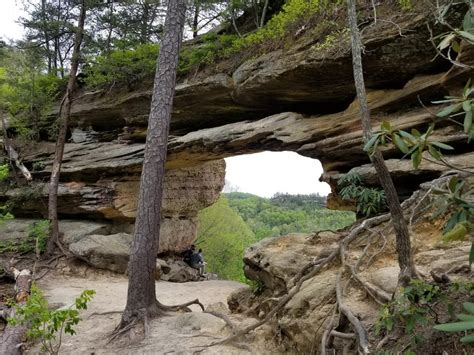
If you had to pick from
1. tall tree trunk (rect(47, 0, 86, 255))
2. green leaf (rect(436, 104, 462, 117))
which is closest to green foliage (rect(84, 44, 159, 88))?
tall tree trunk (rect(47, 0, 86, 255))

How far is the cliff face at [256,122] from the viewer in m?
6.20

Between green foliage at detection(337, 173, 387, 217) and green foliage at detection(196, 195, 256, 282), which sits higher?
green foliage at detection(337, 173, 387, 217)

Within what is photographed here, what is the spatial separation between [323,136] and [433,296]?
540 cm

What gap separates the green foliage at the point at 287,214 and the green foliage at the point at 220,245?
24.4 feet

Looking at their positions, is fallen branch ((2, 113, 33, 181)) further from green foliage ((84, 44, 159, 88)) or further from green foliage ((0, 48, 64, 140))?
green foliage ((84, 44, 159, 88))

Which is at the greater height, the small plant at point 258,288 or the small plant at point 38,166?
the small plant at point 38,166

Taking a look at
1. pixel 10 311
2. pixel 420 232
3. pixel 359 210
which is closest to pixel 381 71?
pixel 359 210

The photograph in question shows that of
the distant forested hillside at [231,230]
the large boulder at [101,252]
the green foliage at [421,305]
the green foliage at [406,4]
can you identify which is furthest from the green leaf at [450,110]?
the distant forested hillside at [231,230]

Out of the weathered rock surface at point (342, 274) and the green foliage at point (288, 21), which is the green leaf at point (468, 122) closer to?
the weathered rock surface at point (342, 274)

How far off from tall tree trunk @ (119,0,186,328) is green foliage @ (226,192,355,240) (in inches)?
1163

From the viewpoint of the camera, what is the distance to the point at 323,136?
7578mm

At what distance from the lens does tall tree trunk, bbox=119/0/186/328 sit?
5.50m

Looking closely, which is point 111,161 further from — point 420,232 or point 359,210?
point 420,232

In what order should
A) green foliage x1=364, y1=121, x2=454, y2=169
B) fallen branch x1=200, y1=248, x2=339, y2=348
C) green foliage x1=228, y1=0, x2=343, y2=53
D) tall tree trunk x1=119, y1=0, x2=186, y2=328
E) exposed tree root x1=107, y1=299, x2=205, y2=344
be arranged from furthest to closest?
green foliage x1=228, y1=0, x2=343, y2=53
tall tree trunk x1=119, y1=0, x2=186, y2=328
exposed tree root x1=107, y1=299, x2=205, y2=344
fallen branch x1=200, y1=248, x2=339, y2=348
green foliage x1=364, y1=121, x2=454, y2=169
